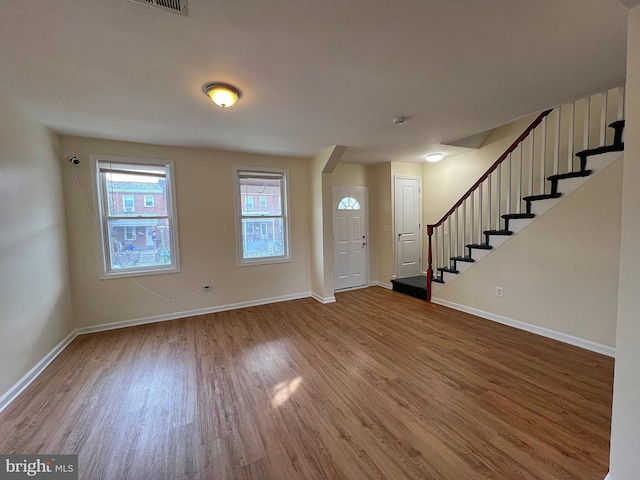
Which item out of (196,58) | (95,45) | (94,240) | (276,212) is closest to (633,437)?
(196,58)

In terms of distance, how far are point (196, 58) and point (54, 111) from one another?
1910mm

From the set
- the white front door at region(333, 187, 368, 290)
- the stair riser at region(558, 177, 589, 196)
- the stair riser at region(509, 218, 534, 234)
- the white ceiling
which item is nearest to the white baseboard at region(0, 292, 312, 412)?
the white front door at region(333, 187, 368, 290)

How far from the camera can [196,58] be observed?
1.77 m

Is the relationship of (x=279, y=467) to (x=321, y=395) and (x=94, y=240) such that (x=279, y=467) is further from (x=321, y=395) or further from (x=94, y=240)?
(x=94, y=240)

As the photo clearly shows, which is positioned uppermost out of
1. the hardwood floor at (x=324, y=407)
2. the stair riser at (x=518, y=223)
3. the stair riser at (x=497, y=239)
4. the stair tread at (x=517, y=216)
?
the stair tread at (x=517, y=216)

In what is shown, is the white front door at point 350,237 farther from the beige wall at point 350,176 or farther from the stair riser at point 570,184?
the stair riser at point 570,184

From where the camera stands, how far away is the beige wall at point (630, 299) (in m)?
1.17

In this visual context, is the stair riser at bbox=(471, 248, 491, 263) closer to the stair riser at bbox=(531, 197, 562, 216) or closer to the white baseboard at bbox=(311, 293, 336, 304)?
the stair riser at bbox=(531, 197, 562, 216)

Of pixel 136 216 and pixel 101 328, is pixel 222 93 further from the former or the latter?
pixel 101 328

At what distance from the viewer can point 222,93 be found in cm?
214

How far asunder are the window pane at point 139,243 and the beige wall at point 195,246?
0.61 feet

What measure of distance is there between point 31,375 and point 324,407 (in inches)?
107

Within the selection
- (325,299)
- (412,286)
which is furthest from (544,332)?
(325,299)

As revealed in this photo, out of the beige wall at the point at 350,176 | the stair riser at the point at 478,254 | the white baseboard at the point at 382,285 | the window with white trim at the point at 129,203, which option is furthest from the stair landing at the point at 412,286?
the window with white trim at the point at 129,203
